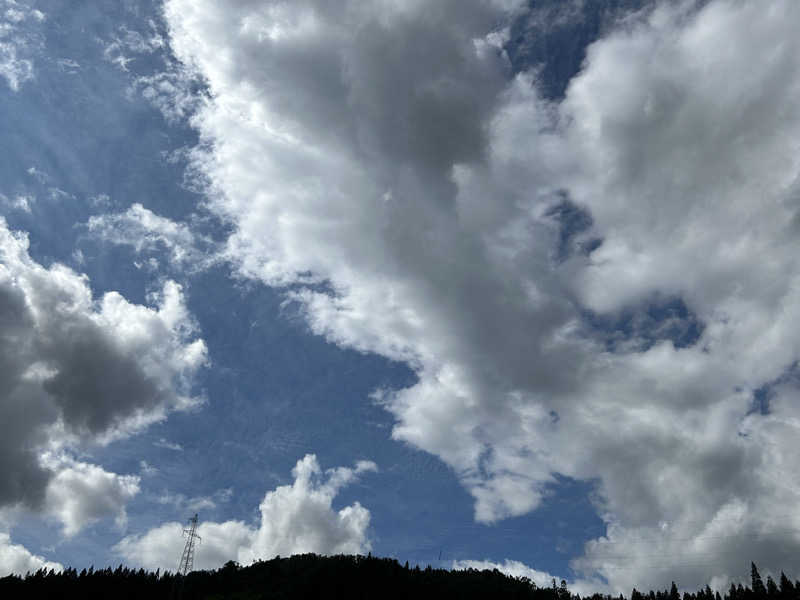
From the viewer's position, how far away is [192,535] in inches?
6043
